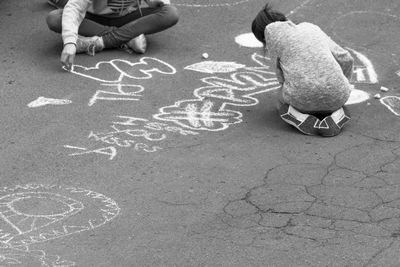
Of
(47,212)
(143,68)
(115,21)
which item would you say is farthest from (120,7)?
(47,212)

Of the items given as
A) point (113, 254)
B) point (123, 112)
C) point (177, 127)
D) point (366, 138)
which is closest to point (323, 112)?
point (366, 138)

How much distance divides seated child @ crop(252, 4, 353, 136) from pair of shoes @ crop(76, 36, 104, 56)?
166cm

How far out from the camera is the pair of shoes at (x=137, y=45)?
750 cm

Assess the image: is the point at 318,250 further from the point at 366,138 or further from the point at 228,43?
the point at 228,43

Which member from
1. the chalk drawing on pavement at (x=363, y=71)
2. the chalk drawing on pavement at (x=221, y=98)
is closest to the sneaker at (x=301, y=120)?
the chalk drawing on pavement at (x=221, y=98)

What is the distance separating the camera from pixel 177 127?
622cm

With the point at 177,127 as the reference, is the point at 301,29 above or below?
above

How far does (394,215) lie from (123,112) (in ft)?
7.13

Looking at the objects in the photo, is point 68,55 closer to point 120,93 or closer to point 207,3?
point 120,93

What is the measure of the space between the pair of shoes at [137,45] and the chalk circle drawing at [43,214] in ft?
7.90

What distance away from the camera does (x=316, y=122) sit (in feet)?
20.2

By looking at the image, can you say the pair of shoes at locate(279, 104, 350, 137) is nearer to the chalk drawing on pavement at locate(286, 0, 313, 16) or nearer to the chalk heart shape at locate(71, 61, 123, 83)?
the chalk heart shape at locate(71, 61, 123, 83)

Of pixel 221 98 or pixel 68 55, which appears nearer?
pixel 221 98

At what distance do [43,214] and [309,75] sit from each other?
81.0 inches
